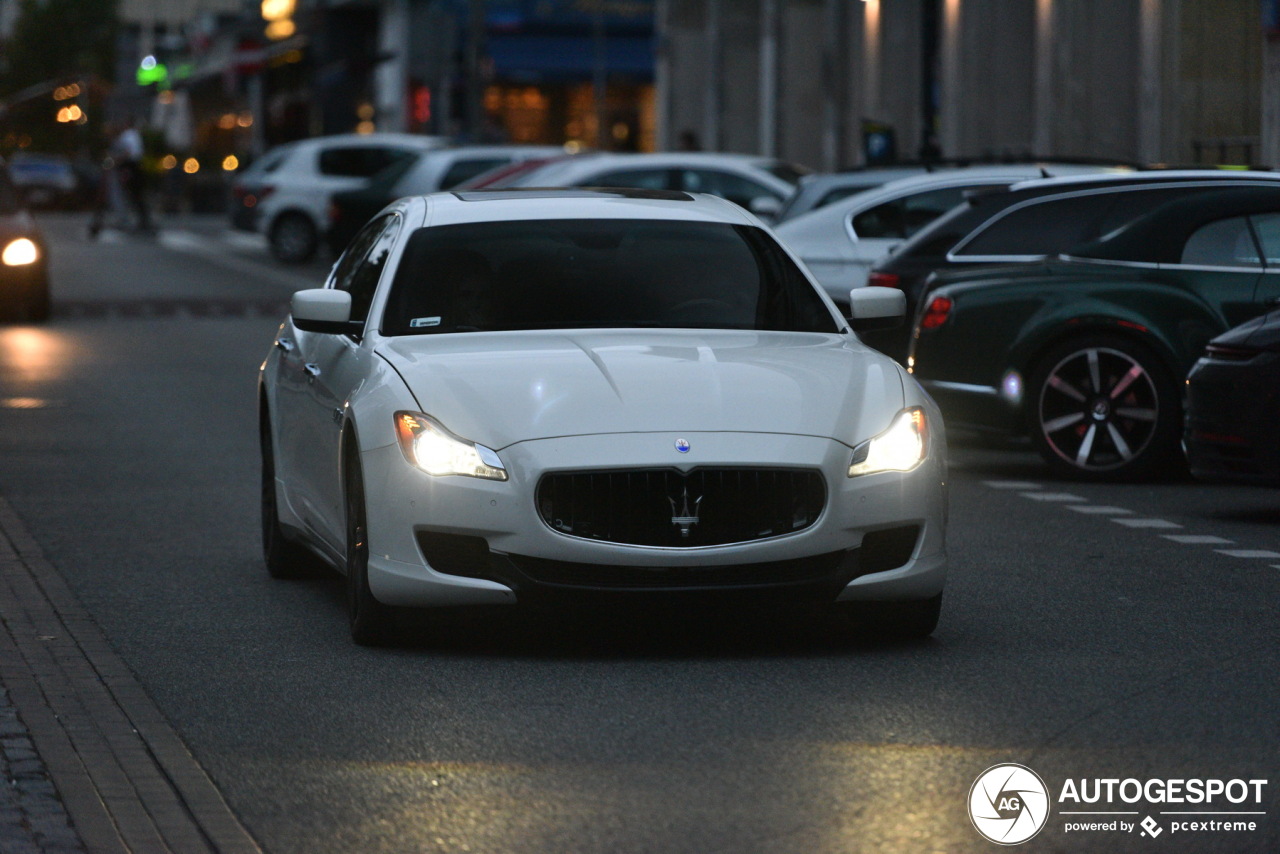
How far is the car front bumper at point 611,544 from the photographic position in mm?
7398

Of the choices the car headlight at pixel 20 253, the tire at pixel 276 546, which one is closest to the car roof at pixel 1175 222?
the tire at pixel 276 546

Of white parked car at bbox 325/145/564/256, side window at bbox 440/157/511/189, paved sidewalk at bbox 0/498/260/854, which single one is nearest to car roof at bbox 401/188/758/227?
paved sidewalk at bbox 0/498/260/854

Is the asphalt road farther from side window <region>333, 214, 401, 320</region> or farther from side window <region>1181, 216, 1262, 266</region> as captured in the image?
side window <region>1181, 216, 1262, 266</region>

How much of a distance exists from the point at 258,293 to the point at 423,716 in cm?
2407

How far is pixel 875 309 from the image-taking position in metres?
8.81

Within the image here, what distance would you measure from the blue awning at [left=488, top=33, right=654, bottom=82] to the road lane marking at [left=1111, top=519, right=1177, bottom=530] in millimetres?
57163

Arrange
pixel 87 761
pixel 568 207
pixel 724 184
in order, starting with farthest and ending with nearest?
1. pixel 724 184
2. pixel 568 207
3. pixel 87 761

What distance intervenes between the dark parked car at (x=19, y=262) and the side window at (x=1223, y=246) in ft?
46.4

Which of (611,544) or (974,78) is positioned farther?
(974,78)

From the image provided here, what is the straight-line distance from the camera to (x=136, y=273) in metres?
34.6

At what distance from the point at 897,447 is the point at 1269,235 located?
230 inches

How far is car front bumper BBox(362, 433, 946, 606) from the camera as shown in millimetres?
7398

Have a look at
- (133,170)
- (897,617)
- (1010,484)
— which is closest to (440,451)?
(897,617)

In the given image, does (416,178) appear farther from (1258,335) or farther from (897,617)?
(897,617)
